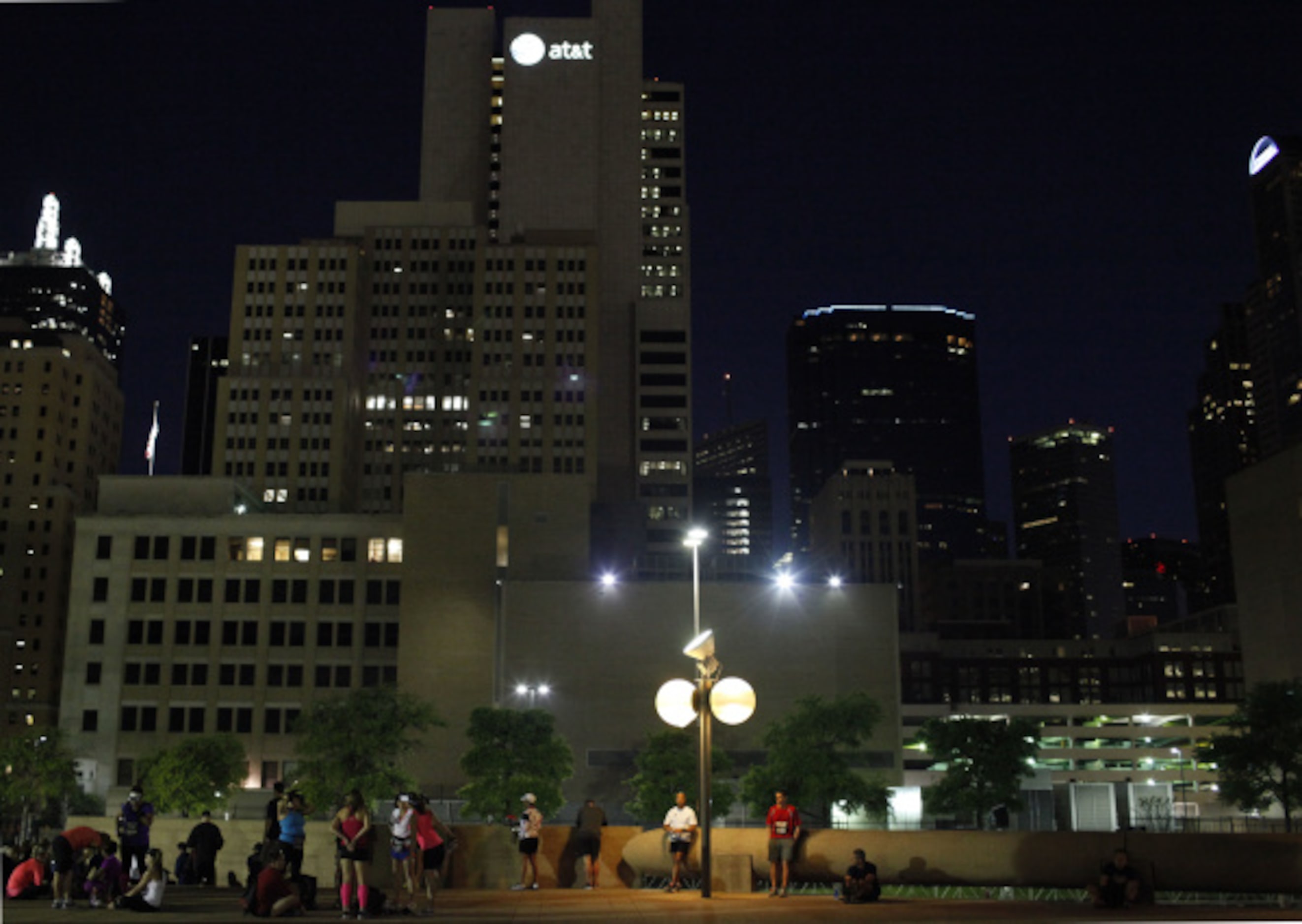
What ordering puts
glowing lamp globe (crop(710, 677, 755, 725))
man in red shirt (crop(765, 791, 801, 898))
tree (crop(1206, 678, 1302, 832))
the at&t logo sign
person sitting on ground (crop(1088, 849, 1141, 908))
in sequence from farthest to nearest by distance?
the at&t logo sign → tree (crop(1206, 678, 1302, 832)) → man in red shirt (crop(765, 791, 801, 898)) → glowing lamp globe (crop(710, 677, 755, 725)) → person sitting on ground (crop(1088, 849, 1141, 908))

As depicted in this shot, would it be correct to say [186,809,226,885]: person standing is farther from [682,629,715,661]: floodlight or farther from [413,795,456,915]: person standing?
[682,629,715,661]: floodlight

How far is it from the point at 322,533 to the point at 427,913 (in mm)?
92899

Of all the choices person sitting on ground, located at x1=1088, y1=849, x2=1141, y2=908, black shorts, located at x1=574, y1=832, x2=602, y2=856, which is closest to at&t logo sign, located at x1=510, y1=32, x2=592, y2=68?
black shorts, located at x1=574, y1=832, x2=602, y2=856

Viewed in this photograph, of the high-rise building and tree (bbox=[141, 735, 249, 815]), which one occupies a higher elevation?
the high-rise building

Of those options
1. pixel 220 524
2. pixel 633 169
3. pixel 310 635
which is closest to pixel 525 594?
pixel 310 635

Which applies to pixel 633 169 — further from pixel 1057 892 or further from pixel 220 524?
pixel 1057 892

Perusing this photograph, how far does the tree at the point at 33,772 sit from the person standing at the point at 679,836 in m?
75.6

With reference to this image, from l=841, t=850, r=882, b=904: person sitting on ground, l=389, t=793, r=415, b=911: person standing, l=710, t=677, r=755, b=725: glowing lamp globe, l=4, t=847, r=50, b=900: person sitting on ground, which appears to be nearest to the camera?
l=389, t=793, r=415, b=911: person standing

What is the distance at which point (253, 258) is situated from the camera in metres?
174

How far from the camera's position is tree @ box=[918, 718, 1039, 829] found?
8444cm

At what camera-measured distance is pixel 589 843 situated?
2730cm

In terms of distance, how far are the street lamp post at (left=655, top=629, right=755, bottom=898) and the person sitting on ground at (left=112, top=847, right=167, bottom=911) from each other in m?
8.50

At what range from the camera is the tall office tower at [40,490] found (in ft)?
544

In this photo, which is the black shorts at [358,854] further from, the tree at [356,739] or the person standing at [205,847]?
→ the tree at [356,739]
